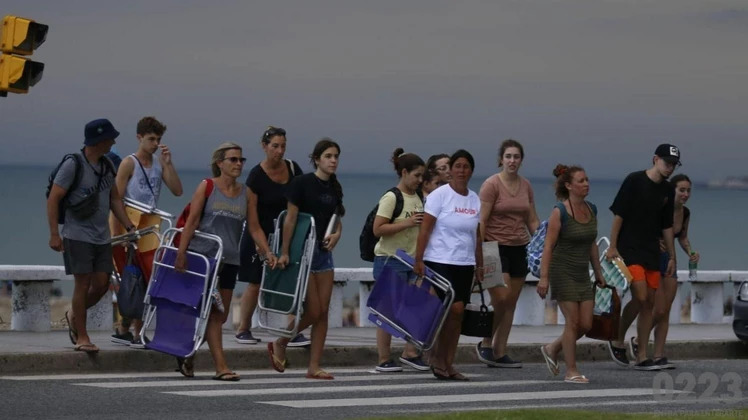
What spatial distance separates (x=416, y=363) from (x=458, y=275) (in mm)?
1465

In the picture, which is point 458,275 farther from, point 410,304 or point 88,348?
point 88,348

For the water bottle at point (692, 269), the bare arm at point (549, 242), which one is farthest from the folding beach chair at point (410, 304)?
the water bottle at point (692, 269)

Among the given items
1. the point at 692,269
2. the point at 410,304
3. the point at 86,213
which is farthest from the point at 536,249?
the point at 692,269

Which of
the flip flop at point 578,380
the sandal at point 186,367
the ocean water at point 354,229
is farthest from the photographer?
the ocean water at point 354,229

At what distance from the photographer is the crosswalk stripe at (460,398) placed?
44.0ft

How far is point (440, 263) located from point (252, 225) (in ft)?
5.21

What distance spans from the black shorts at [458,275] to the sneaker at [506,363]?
186cm

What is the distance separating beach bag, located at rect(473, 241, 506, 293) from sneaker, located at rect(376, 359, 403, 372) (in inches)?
41.7

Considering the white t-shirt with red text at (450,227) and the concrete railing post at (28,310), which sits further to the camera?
the concrete railing post at (28,310)

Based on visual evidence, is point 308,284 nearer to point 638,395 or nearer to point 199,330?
point 199,330

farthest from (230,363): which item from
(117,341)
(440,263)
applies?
(440,263)

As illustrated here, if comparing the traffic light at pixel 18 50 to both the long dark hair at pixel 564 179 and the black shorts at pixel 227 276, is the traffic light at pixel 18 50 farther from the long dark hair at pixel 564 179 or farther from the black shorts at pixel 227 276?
the long dark hair at pixel 564 179

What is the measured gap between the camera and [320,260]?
612 inches

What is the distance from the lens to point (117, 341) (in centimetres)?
1675
